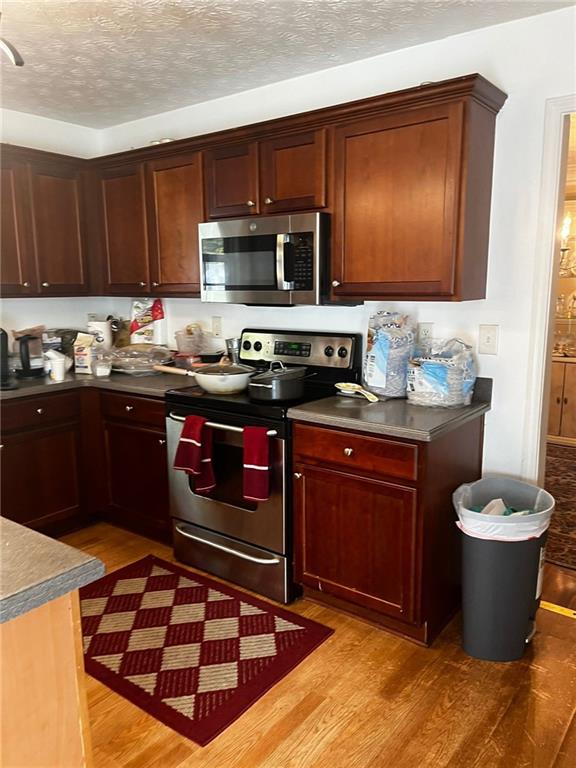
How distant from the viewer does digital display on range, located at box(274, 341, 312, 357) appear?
2908mm

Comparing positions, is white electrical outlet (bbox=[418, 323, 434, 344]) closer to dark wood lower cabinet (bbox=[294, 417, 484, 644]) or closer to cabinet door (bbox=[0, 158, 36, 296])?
dark wood lower cabinet (bbox=[294, 417, 484, 644])

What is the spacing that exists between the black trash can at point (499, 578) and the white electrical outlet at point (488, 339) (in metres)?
0.66

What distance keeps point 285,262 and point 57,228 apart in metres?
1.62

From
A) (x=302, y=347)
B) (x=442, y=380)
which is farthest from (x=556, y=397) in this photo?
(x=442, y=380)

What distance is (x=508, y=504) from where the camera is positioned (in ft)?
7.86

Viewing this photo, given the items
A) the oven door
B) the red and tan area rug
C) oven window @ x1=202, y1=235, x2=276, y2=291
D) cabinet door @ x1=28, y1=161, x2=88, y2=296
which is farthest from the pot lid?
cabinet door @ x1=28, y1=161, x2=88, y2=296

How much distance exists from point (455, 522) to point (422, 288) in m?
0.94

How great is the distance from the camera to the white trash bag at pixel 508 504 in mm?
2031

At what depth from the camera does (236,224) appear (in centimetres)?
274

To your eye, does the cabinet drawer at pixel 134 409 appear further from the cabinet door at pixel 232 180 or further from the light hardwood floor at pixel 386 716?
the light hardwood floor at pixel 386 716

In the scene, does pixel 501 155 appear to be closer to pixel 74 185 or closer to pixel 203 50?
pixel 203 50

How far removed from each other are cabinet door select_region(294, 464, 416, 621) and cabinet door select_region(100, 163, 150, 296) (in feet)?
5.61

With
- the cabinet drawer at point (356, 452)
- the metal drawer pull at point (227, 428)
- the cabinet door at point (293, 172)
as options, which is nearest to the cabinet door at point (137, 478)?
the metal drawer pull at point (227, 428)

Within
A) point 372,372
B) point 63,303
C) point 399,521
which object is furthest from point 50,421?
point 399,521
